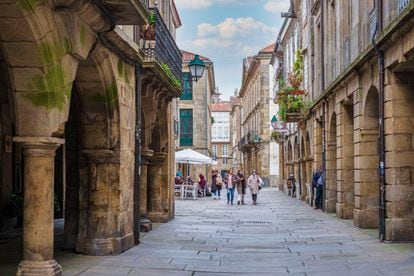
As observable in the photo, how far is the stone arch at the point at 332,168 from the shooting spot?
69.6ft

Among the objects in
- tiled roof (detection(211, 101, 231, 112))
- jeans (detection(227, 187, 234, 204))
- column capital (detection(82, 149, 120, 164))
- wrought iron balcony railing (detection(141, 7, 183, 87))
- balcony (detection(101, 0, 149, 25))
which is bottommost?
jeans (detection(227, 187, 234, 204))

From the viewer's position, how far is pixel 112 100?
35.6ft

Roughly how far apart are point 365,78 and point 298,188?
54.5ft

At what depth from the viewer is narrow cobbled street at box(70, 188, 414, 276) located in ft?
31.0

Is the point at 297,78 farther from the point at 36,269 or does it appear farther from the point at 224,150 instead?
the point at 224,150

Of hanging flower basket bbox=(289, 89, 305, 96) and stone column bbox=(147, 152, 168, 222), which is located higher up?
hanging flower basket bbox=(289, 89, 305, 96)

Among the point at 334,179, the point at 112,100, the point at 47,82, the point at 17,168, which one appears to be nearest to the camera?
the point at 47,82

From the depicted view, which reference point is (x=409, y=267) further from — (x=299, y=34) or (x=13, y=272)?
(x=299, y=34)

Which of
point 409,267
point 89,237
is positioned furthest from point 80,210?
point 409,267

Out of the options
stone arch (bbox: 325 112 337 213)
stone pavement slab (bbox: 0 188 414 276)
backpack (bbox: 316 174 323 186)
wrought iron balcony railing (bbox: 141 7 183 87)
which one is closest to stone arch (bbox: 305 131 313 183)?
backpack (bbox: 316 174 323 186)

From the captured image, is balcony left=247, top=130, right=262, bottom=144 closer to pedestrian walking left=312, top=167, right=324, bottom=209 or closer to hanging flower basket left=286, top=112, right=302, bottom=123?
hanging flower basket left=286, top=112, right=302, bottom=123

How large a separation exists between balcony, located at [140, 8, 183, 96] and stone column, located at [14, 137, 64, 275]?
5.93m

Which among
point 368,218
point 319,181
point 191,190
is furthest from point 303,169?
point 368,218

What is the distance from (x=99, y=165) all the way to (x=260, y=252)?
10.6 ft
